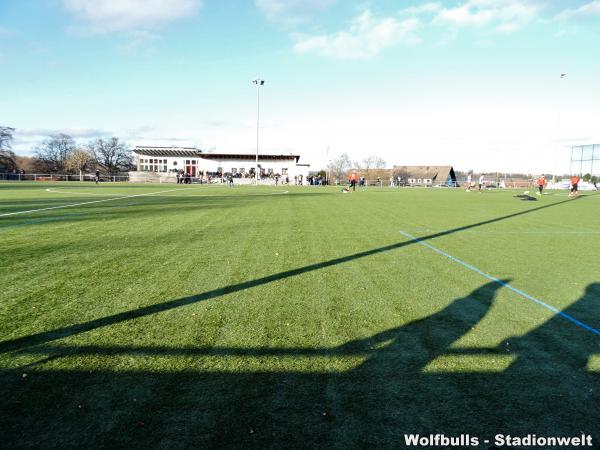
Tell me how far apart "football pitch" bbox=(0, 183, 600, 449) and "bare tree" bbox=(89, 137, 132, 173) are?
93519 millimetres

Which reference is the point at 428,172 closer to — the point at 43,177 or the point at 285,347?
the point at 43,177

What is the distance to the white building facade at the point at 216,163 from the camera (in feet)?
244

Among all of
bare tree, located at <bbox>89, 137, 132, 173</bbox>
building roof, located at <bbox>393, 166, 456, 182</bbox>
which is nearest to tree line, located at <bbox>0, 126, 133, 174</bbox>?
bare tree, located at <bbox>89, 137, 132, 173</bbox>

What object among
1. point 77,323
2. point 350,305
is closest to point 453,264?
point 350,305

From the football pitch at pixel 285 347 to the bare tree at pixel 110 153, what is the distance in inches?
3682

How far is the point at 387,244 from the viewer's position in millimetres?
9266

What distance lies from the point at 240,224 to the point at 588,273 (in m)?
8.68

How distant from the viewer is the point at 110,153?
299ft

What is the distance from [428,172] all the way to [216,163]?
59021 millimetres

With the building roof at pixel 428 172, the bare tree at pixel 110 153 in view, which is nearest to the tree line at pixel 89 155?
the bare tree at pixel 110 153

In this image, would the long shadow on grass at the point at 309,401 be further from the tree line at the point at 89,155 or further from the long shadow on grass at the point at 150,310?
the tree line at the point at 89,155

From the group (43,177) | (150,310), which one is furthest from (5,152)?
(150,310)

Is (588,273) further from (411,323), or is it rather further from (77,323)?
(77,323)

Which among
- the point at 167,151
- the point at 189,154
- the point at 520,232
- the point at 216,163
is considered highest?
the point at 167,151
